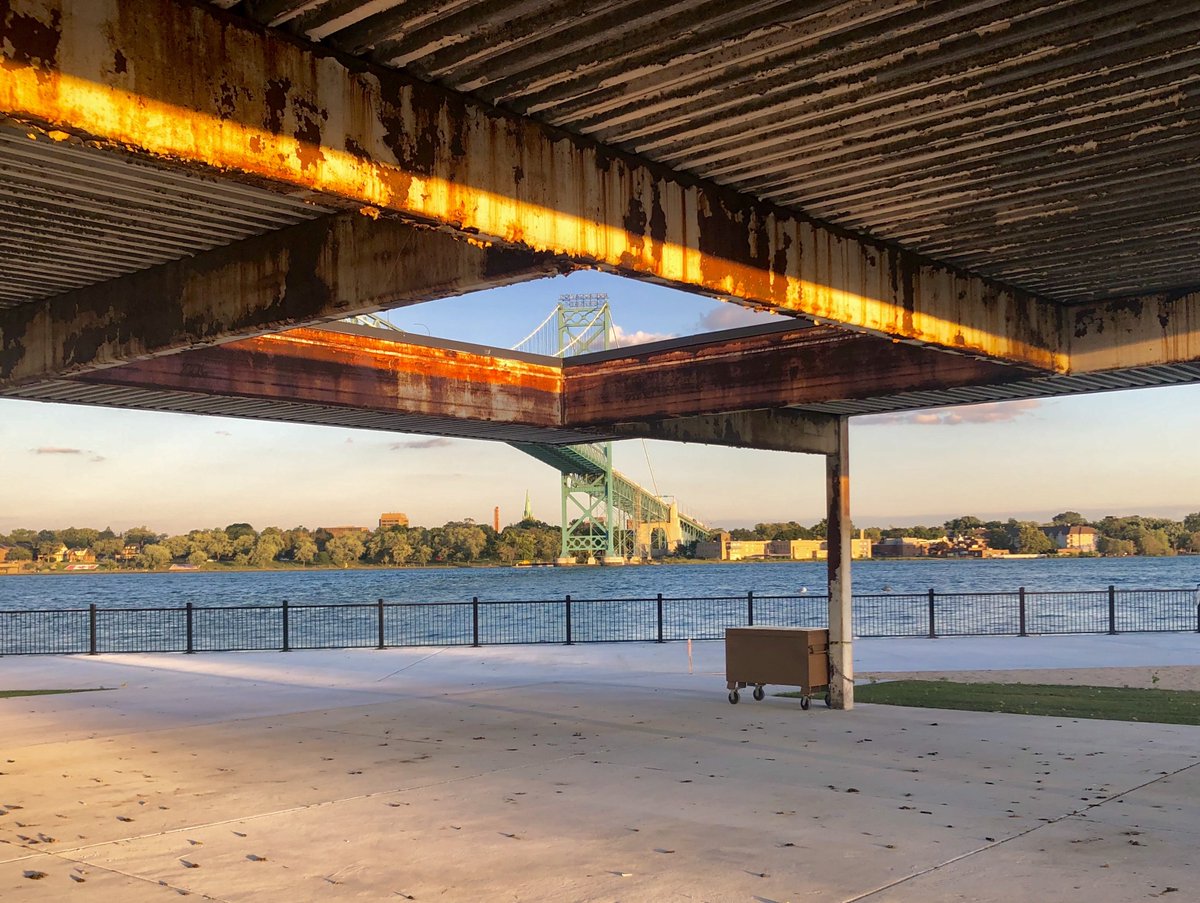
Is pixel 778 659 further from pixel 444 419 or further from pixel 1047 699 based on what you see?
pixel 444 419

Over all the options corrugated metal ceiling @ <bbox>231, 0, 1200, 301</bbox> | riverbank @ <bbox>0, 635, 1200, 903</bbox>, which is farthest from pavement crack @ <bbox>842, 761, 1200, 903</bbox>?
corrugated metal ceiling @ <bbox>231, 0, 1200, 301</bbox>

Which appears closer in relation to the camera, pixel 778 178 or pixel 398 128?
pixel 398 128

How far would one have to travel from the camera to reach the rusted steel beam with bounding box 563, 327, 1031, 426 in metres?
12.9

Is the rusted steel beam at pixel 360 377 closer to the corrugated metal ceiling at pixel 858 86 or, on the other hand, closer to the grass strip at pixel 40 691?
the corrugated metal ceiling at pixel 858 86

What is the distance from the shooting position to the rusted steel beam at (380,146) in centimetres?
482

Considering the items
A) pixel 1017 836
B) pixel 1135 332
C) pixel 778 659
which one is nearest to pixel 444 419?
pixel 778 659

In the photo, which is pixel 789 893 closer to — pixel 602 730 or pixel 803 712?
pixel 602 730

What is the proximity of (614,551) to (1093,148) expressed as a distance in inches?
4397

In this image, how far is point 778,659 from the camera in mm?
15242

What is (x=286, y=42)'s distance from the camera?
5492 millimetres

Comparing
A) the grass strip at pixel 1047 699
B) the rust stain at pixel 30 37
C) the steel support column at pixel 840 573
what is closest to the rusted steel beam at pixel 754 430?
the steel support column at pixel 840 573

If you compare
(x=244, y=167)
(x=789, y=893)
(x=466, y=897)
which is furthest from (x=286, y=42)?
(x=789, y=893)

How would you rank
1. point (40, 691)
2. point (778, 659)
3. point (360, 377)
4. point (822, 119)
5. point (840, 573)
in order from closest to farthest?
point (822, 119) < point (360, 377) < point (778, 659) < point (840, 573) < point (40, 691)

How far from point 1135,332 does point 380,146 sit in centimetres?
821
